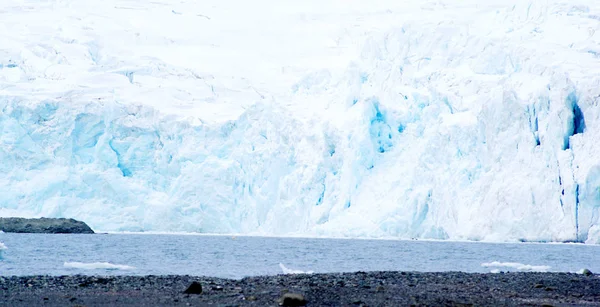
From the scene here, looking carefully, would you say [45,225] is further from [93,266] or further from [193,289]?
[193,289]

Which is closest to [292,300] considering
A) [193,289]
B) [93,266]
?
[193,289]

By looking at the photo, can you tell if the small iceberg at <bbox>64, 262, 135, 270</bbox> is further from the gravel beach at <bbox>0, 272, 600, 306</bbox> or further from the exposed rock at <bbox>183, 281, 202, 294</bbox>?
the exposed rock at <bbox>183, 281, 202, 294</bbox>

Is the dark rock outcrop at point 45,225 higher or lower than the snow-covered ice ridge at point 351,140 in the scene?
lower

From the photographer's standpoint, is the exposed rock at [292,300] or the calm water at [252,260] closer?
the exposed rock at [292,300]

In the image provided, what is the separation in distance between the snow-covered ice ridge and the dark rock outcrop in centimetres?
52

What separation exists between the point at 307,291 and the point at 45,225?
94.8 ft

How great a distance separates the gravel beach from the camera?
394 inches

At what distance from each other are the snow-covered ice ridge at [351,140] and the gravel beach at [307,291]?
1858 cm

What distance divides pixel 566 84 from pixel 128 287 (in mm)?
25378

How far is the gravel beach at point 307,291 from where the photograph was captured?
Answer: 1001cm

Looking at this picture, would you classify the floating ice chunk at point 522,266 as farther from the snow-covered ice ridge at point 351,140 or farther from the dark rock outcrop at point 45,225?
the dark rock outcrop at point 45,225

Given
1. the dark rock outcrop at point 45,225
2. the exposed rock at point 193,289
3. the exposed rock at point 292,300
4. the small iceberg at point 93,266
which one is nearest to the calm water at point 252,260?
the small iceberg at point 93,266

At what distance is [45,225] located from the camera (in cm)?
3741

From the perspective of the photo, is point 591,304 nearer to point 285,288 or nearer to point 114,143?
point 285,288
